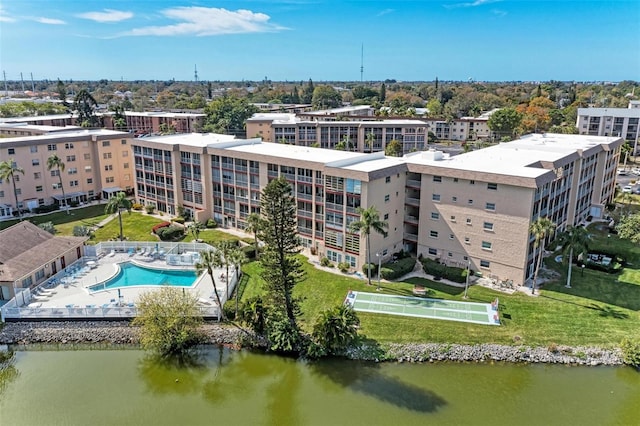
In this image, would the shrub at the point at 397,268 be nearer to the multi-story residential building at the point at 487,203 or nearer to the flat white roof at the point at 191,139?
the multi-story residential building at the point at 487,203

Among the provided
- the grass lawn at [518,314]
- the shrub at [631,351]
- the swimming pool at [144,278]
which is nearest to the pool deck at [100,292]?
the swimming pool at [144,278]

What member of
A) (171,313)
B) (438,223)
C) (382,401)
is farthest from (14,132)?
(382,401)

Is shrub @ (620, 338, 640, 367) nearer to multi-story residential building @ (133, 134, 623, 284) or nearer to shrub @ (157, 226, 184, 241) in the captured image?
multi-story residential building @ (133, 134, 623, 284)

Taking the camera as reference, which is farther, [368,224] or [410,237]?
[410,237]

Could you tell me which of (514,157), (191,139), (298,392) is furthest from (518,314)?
(191,139)

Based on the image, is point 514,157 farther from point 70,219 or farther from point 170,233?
point 70,219

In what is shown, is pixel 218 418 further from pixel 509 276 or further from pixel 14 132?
pixel 14 132

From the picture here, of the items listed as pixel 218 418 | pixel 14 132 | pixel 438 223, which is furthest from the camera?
pixel 14 132
